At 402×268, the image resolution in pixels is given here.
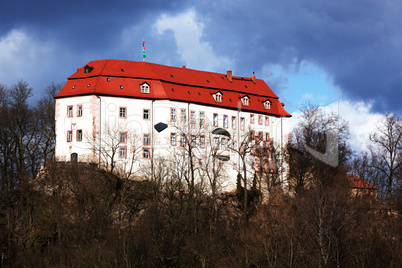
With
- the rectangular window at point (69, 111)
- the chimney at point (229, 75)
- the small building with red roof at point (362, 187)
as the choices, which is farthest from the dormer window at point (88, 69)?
the small building with red roof at point (362, 187)

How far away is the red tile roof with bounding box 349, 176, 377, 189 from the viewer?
71387 mm

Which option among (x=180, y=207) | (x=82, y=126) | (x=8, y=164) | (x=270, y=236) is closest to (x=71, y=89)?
(x=82, y=126)

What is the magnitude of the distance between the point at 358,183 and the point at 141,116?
24764 millimetres

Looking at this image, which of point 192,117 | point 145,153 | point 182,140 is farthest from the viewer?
point 192,117

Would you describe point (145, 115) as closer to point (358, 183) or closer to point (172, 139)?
point (172, 139)

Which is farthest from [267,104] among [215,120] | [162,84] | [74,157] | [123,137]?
[74,157]

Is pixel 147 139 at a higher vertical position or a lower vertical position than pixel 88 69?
lower

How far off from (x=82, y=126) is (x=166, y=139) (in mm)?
8345

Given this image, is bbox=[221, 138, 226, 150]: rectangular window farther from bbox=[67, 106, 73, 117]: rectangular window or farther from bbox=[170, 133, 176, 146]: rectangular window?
bbox=[67, 106, 73, 117]: rectangular window

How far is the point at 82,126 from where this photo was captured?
65.1 metres

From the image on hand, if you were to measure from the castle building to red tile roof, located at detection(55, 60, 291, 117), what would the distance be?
10cm

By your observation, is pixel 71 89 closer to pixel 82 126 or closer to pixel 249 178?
pixel 82 126

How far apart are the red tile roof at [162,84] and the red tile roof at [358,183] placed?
36.3 ft

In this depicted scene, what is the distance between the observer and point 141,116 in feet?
219
